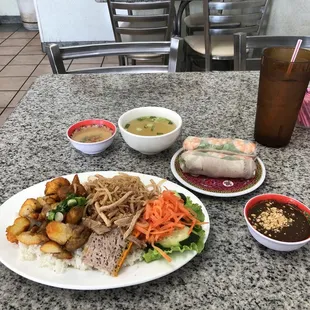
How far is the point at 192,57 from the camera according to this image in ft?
9.56

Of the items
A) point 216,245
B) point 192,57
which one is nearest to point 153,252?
point 216,245

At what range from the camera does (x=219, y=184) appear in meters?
0.83

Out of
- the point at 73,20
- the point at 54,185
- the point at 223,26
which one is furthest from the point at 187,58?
the point at 54,185

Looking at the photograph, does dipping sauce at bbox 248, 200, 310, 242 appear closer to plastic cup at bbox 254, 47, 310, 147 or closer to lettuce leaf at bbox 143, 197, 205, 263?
lettuce leaf at bbox 143, 197, 205, 263

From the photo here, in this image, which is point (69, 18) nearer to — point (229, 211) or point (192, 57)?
point (192, 57)

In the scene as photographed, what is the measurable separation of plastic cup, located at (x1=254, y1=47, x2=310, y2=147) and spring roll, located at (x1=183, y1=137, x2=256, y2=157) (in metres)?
0.14

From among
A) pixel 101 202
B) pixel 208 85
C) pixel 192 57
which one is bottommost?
pixel 192 57

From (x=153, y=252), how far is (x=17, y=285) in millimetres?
250

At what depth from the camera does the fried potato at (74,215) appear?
2.14 ft

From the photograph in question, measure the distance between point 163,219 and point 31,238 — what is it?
0.24 meters

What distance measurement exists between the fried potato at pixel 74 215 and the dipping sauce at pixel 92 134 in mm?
336

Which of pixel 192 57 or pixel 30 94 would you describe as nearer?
pixel 30 94

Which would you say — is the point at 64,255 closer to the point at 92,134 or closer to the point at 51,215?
the point at 51,215

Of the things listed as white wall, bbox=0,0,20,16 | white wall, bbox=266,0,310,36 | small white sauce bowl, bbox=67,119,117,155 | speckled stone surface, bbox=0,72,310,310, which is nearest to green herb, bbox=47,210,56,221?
speckled stone surface, bbox=0,72,310,310
